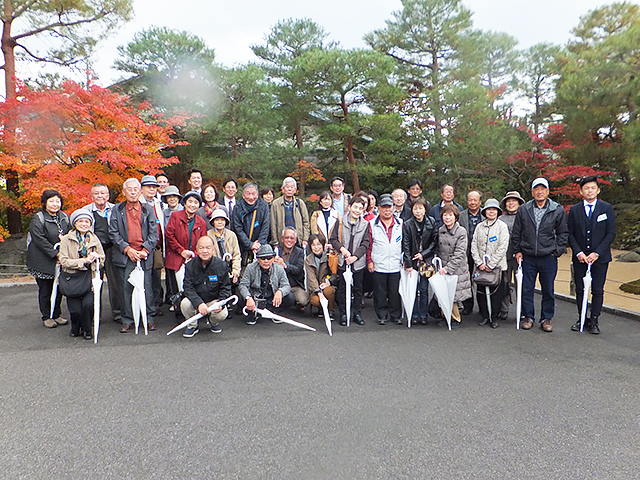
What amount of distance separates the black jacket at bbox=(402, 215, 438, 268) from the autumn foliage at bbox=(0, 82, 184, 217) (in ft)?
18.3

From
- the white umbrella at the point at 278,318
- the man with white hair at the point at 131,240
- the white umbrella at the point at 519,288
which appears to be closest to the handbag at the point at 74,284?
the man with white hair at the point at 131,240

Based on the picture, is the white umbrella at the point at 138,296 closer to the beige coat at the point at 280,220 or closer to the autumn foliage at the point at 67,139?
the beige coat at the point at 280,220

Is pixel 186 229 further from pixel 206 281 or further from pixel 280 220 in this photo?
pixel 280 220

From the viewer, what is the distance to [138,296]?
4.36 metres

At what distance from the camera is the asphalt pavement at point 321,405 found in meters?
2.15

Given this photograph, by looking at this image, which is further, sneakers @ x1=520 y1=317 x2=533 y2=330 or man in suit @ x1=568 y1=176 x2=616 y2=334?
sneakers @ x1=520 y1=317 x2=533 y2=330

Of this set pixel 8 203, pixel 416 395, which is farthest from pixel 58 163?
pixel 416 395

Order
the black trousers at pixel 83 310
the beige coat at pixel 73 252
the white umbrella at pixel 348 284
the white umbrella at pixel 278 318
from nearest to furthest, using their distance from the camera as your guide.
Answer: the beige coat at pixel 73 252, the black trousers at pixel 83 310, the white umbrella at pixel 278 318, the white umbrella at pixel 348 284

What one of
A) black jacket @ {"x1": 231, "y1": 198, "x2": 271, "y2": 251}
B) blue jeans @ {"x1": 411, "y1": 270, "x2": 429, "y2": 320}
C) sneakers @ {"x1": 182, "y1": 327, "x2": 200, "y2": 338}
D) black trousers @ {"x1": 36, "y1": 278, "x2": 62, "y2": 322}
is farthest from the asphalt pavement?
black jacket @ {"x1": 231, "y1": 198, "x2": 271, "y2": 251}

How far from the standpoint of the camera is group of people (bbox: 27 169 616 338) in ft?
14.0

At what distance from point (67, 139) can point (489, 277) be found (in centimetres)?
783

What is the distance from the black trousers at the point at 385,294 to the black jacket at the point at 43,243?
374 cm

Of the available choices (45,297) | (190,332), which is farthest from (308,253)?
(45,297)

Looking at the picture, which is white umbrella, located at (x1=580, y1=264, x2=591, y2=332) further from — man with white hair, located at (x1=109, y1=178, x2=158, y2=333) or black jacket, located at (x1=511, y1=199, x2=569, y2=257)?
man with white hair, located at (x1=109, y1=178, x2=158, y2=333)
